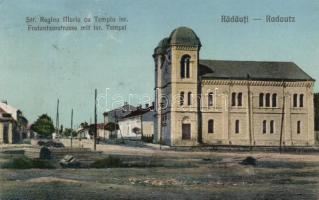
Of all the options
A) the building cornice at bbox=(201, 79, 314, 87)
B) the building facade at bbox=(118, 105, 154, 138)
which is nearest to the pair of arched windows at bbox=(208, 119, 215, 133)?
the building cornice at bbox=(201, 79, 314, 87)

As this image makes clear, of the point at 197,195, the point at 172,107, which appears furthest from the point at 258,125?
the point at 197,195

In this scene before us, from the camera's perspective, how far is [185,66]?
47.0 meters

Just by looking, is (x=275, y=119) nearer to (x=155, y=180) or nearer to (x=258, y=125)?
(x=258, y=125)

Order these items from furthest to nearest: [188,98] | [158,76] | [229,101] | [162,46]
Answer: [158,76], [162,46], [229,101], [188,98]

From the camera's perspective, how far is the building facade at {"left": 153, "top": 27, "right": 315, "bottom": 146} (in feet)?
154

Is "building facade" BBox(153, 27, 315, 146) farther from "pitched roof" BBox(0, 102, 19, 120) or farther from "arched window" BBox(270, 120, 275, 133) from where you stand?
"pitched roof" BBox(0, 102, 19, 120)

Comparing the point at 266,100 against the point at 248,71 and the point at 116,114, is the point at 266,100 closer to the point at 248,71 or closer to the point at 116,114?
the point at 248,71

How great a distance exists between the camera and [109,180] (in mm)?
18531

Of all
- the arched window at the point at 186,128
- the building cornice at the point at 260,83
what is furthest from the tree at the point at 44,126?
the building cornice at the point at 260,83

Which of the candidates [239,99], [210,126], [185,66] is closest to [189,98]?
[185,66]

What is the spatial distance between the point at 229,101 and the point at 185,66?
5.77 meters

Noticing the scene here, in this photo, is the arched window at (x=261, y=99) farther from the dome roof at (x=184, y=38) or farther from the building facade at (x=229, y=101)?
the dome roof at (x=184, y=38)

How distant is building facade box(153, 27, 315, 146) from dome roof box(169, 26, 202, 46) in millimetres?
273

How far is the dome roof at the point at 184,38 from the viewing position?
146ft
